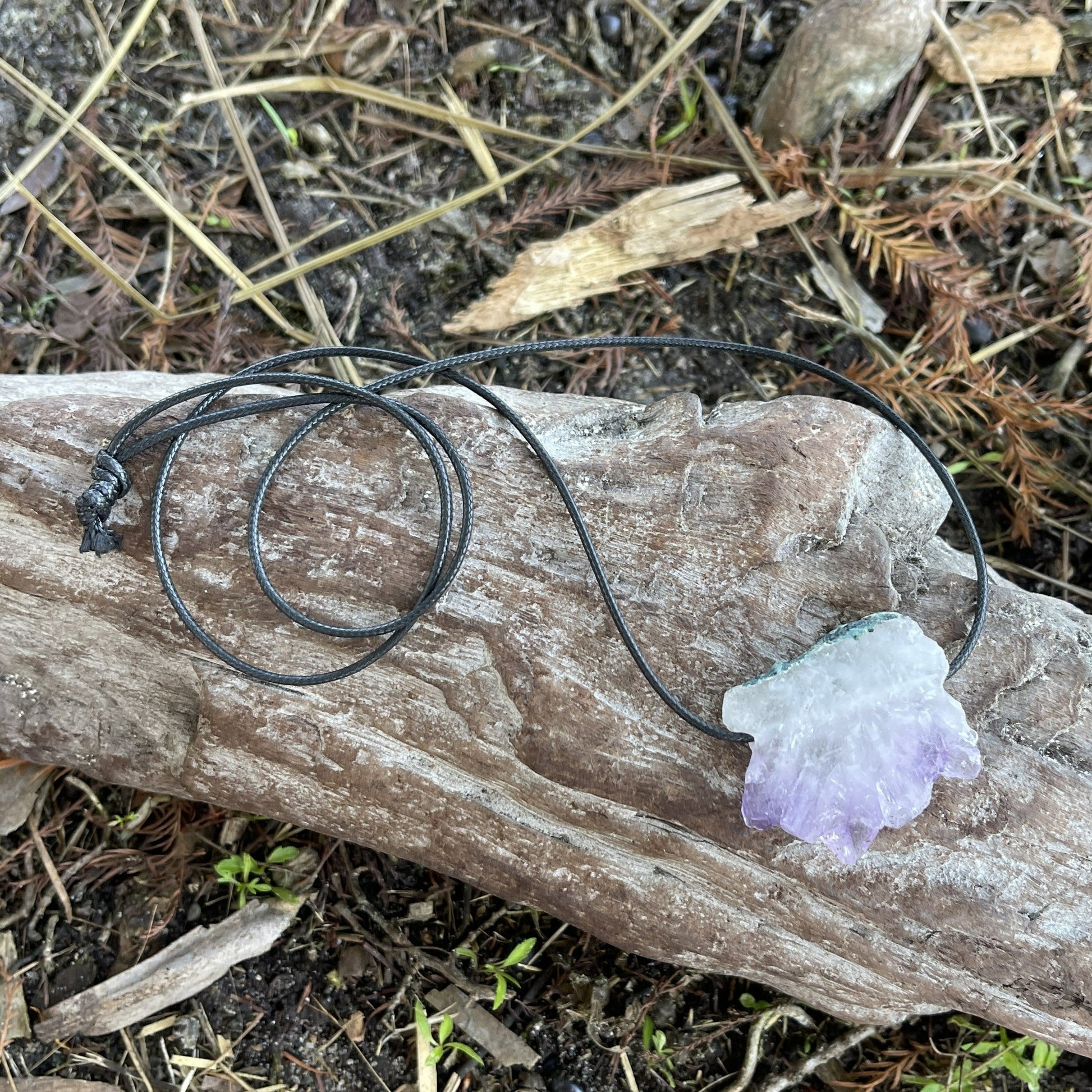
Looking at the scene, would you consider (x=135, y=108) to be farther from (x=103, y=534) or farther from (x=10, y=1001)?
(x=10, y=1001)

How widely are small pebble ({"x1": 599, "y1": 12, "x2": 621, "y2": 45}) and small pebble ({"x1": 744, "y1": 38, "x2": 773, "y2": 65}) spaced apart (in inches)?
16.6

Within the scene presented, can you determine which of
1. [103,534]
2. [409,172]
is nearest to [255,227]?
[409,172]

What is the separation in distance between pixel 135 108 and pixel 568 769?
2.44m

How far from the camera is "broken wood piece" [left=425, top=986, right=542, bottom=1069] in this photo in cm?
237

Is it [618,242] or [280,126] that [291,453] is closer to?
[618,242]

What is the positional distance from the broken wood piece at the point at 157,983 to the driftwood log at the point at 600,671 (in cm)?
49

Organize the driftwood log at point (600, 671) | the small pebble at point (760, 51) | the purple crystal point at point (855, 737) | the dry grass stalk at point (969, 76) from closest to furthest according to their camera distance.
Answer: the purple crystal point at point (855, 737)
the driftwood log at point (600, 671)
the dry grass stalk at point (969, 76)
the small pebble at point (760, 51)

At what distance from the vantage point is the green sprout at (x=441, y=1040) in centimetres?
236

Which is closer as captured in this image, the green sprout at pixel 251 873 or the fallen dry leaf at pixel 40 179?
the green sprout at pixel 251 873

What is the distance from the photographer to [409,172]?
291 centimetres

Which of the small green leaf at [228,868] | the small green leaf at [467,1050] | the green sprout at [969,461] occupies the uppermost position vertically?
the green sprout at [969,461]

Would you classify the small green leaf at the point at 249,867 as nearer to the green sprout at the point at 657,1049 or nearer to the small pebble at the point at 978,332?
the green sprout at the point at 657,1049

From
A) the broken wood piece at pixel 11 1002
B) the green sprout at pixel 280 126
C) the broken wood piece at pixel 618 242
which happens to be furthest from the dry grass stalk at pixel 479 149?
the broken wood piece at pixel 11 1002

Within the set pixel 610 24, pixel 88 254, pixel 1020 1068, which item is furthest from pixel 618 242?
pixel 1020 1068
